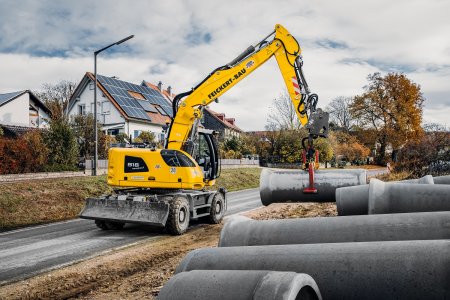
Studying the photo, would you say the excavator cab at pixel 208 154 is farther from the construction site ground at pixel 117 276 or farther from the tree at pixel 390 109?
the tree at pixel 390 109

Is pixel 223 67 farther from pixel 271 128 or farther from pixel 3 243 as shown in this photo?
pixel 271 128

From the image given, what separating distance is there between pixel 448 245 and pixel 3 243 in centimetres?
901

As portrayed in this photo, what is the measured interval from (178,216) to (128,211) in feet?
3.86

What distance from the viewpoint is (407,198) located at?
534cm

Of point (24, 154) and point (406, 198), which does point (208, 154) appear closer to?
point (406, 198)

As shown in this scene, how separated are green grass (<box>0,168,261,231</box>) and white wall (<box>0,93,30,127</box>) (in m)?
21.2

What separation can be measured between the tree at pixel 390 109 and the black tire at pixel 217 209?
36.8 metres

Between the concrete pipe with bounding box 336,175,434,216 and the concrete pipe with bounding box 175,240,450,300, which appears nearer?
the concrete pipe with bounding box 175,240,450,300

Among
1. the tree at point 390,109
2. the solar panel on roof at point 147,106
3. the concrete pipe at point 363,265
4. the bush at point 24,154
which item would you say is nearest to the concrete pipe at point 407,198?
the concrete pipe at point 363,265

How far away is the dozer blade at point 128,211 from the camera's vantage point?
952 cm

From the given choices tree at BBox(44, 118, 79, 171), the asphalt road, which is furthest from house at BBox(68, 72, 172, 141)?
the asphalt road

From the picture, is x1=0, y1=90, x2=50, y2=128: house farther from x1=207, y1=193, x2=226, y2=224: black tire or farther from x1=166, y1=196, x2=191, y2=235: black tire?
x1=166, y1=196, x2=191, y2=235: black tire

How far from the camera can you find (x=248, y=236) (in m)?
4.34

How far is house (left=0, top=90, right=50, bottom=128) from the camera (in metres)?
34.9
